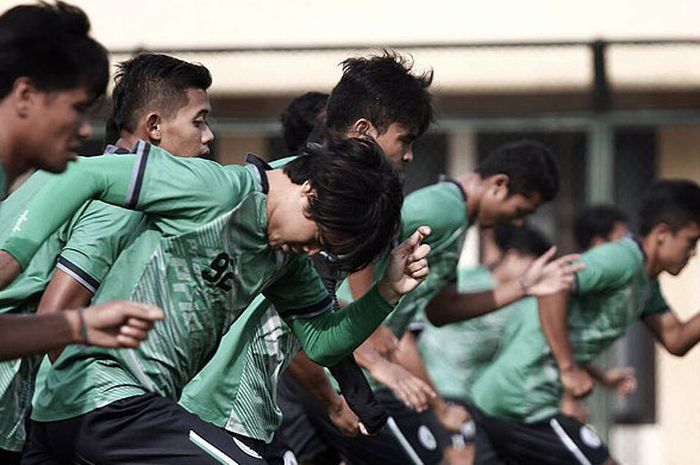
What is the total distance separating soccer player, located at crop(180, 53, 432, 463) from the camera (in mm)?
5023

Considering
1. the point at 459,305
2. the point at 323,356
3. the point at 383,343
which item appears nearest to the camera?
the point at 323,356

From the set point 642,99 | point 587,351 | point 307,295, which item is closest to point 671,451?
point 642,99

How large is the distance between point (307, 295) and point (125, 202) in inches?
27.3

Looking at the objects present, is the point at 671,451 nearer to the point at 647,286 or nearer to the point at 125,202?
the point at 647,286

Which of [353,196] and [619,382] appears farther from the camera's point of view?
[619,382]

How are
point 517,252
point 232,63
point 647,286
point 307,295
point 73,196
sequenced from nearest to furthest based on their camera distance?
point 73,196 → point 307,295 → point 647,286 → point 517,252 → point 232,63

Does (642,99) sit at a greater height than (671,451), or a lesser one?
greater

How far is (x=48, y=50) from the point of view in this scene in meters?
3.67

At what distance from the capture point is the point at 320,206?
4230 mm

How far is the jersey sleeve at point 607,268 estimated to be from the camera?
727cm

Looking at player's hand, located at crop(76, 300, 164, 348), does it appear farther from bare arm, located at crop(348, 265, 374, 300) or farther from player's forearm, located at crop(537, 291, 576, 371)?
player's forearm, located at crop(537, 291, 576, 371)

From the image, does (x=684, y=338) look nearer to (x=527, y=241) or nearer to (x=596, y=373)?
(x=596, y=373)

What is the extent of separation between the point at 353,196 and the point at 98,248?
0.80 meters

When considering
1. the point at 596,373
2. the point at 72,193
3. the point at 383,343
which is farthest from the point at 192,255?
the point at 596,373
